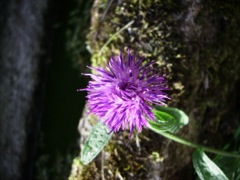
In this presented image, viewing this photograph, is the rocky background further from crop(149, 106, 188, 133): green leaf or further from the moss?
crop(149, 106, 188, 133): green leaf

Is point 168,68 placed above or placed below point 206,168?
above

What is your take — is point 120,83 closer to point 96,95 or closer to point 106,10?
point 96,95

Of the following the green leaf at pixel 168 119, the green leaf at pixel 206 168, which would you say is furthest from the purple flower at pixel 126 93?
the green leaf at pixel 206 168

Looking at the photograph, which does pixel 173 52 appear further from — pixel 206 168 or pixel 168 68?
pixel 206 168

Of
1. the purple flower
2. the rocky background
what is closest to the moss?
the rocky background

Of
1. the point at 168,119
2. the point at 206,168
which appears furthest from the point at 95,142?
the point at 206,168

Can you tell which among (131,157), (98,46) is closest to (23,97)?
(98,46)
